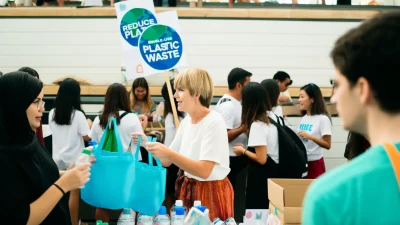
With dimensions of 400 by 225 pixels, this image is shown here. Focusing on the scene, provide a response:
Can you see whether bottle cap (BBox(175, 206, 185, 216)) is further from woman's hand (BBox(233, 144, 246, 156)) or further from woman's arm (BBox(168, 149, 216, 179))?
woman's hand (BBox(233, 144, 246, 156))

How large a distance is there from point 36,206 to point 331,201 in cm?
149

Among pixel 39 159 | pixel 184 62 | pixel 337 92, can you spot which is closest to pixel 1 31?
pixel 184 62

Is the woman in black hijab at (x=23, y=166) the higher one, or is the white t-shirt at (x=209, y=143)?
the woman in black hijab at (x=23, y=166)

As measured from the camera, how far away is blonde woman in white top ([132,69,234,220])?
3191mm

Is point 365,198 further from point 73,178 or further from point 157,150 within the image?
point 157,150

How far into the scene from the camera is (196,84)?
10.9ft

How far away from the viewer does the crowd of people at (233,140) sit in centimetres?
109

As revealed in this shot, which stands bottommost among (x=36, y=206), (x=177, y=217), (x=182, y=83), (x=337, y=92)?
(x=177, y=217)

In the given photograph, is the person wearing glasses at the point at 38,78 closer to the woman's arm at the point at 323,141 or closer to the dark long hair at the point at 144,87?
the dark long hair at the point at 144,87

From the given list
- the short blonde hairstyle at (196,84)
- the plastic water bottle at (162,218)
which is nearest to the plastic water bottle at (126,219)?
the plastic water bottle at (162,218)

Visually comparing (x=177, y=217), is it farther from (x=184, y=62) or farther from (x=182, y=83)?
(x=184, y=62)

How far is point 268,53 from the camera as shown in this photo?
893cm

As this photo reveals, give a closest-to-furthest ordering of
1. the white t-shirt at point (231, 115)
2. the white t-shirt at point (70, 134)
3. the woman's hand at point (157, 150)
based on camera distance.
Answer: the woman's hand at point (157, 150) → the white t-shirt at point (70, 134) → the white t-shirt at point (231, 115)

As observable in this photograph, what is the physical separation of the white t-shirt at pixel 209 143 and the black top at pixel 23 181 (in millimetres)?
955
